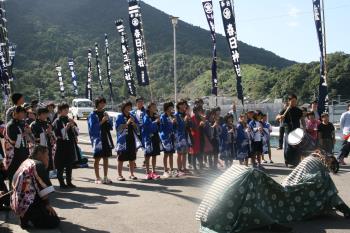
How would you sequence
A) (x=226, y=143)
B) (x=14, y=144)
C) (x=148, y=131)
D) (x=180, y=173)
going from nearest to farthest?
(x=14, y=144), (x=148, y=131), (x=180, y=173), (x=226, y=143)

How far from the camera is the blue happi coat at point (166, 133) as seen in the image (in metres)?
10.8

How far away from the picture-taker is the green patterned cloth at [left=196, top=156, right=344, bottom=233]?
19.2 ft

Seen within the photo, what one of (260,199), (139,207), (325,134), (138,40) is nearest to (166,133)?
(139,207)

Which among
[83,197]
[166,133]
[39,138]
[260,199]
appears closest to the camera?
[260,199]

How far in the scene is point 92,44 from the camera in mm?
111125

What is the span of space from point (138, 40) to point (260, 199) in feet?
49.3

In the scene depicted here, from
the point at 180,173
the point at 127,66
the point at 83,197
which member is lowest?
the point at 180,173

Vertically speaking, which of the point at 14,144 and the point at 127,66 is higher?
the point at 127,66

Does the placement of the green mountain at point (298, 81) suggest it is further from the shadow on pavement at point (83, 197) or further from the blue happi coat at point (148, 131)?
the shadow on pavement at point (83, 197)

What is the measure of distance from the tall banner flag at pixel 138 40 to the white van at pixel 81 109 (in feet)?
71.9

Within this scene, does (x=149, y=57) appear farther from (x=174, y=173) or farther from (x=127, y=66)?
(x=174, y=173)

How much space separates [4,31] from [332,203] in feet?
37.5

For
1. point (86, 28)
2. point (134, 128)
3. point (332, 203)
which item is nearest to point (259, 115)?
point (134, 128)

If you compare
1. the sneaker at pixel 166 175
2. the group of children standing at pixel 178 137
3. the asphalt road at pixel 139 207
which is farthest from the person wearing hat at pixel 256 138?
the sneaker at pixel 166 175
